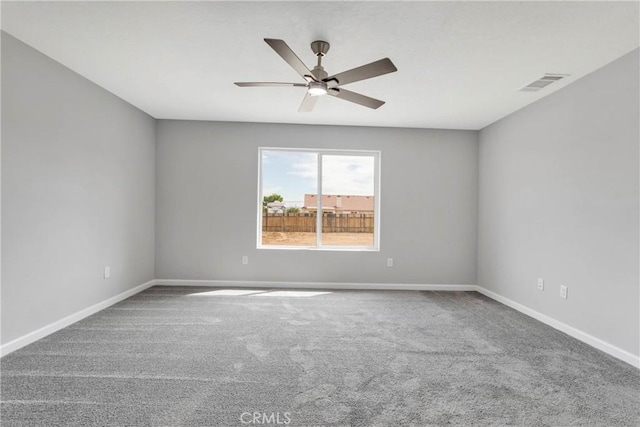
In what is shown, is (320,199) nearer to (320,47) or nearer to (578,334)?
(320,47)

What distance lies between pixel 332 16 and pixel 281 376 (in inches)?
93.4

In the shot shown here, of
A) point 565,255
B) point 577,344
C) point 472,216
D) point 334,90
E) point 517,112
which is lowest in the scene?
point 577,344

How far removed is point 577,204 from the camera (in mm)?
2932

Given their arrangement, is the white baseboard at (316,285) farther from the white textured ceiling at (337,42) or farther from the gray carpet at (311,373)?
the white textured ceiling at (337,42)

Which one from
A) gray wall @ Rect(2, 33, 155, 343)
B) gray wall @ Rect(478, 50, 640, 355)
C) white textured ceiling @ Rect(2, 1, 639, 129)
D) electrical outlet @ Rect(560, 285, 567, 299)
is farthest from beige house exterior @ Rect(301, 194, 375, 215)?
electrical outlet @ Rect(560, 285, 567, 299)

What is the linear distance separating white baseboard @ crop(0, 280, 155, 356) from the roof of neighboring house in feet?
8.47

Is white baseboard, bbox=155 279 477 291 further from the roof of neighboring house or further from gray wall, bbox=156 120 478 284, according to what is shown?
the roof of neighboring house

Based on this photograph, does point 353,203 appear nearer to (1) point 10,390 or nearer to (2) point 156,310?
(2) point 156,310

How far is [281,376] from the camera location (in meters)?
2.12

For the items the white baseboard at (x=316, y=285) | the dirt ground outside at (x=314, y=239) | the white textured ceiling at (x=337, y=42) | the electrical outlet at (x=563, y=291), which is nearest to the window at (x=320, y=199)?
the dirt ground outside at (x=314, y=239)

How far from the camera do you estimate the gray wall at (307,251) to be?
4.55 m

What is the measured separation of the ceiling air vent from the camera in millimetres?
2867

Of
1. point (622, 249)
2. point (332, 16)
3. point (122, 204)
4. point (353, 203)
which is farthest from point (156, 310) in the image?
point (622, 249)

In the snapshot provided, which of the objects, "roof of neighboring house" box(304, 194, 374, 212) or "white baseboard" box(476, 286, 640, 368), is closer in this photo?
"white baseboard" box(476, 286, 640, 368)
